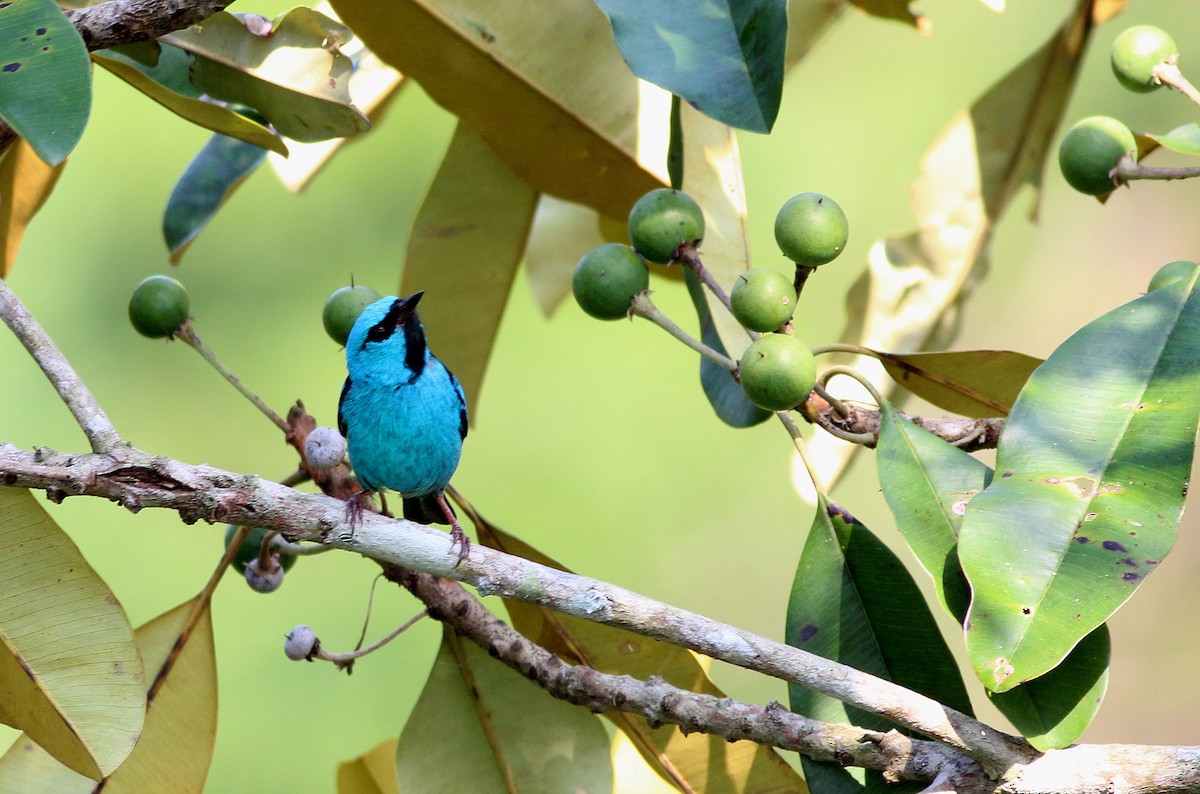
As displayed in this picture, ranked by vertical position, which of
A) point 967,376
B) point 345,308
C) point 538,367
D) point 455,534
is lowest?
point 538,367

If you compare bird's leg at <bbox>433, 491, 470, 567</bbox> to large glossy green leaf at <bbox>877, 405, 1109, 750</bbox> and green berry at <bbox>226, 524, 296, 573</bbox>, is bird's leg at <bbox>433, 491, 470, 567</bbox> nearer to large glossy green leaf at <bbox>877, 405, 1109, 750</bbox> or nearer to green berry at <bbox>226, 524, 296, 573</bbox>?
green berry at <bbox>226, 524, 296, 573</bbox>

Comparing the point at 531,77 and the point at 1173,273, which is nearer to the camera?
the point at 1173,273

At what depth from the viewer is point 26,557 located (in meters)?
1.62

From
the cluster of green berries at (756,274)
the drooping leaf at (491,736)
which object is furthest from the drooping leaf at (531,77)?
the drooping leaf at (491,736)

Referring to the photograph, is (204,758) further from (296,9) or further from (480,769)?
(296,9)

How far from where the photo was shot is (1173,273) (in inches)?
69.4

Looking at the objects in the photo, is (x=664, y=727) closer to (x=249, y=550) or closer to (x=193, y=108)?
(x=249, y=550)

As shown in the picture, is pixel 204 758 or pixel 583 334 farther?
pixel 583 334

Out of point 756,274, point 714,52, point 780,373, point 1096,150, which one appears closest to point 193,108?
point 714,52

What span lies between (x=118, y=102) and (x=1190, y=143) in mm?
5052

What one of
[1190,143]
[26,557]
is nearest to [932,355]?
[1190,143]

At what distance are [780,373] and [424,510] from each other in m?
1.10

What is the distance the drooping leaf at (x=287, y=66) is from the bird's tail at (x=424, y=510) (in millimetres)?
791

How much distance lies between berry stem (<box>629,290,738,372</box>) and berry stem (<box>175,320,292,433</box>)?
0.63 meters
